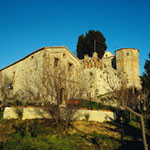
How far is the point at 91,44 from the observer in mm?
36656

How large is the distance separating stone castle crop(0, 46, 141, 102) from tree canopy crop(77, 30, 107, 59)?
3973 millimetres

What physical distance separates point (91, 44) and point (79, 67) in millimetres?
16325

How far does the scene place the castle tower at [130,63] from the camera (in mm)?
33938

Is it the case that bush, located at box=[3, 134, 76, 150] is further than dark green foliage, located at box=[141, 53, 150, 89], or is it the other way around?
dark green foliage, located at box=[141, 53, 150, 89]

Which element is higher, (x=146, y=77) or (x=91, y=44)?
(x=91, y=44)

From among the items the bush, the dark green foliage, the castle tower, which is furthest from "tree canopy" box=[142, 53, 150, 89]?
the castle tower

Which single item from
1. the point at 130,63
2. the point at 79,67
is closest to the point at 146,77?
the point at 79,67

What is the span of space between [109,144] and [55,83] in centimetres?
532

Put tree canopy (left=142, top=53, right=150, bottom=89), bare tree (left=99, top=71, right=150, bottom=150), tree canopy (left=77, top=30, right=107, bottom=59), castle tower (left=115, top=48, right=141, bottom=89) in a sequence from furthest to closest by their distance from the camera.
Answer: tree canopy (left=77, top=30, right=107, bottom=59) → castle tower (left=115, top=48, right=141, bottom=89) → tree canopy (left=142, top=53, right=150, bottom=89) → bare tree (left=99, top=71, right=150, bottom=150)

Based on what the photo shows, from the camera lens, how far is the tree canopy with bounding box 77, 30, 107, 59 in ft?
120

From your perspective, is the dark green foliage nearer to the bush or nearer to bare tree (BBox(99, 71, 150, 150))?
bare tree (BBox(99, 71, 150, 150))

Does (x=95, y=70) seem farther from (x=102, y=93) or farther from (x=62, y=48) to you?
(x=62, y=48)

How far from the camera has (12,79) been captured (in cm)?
2123

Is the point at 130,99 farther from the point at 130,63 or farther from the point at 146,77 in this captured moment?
the point at 130,63
